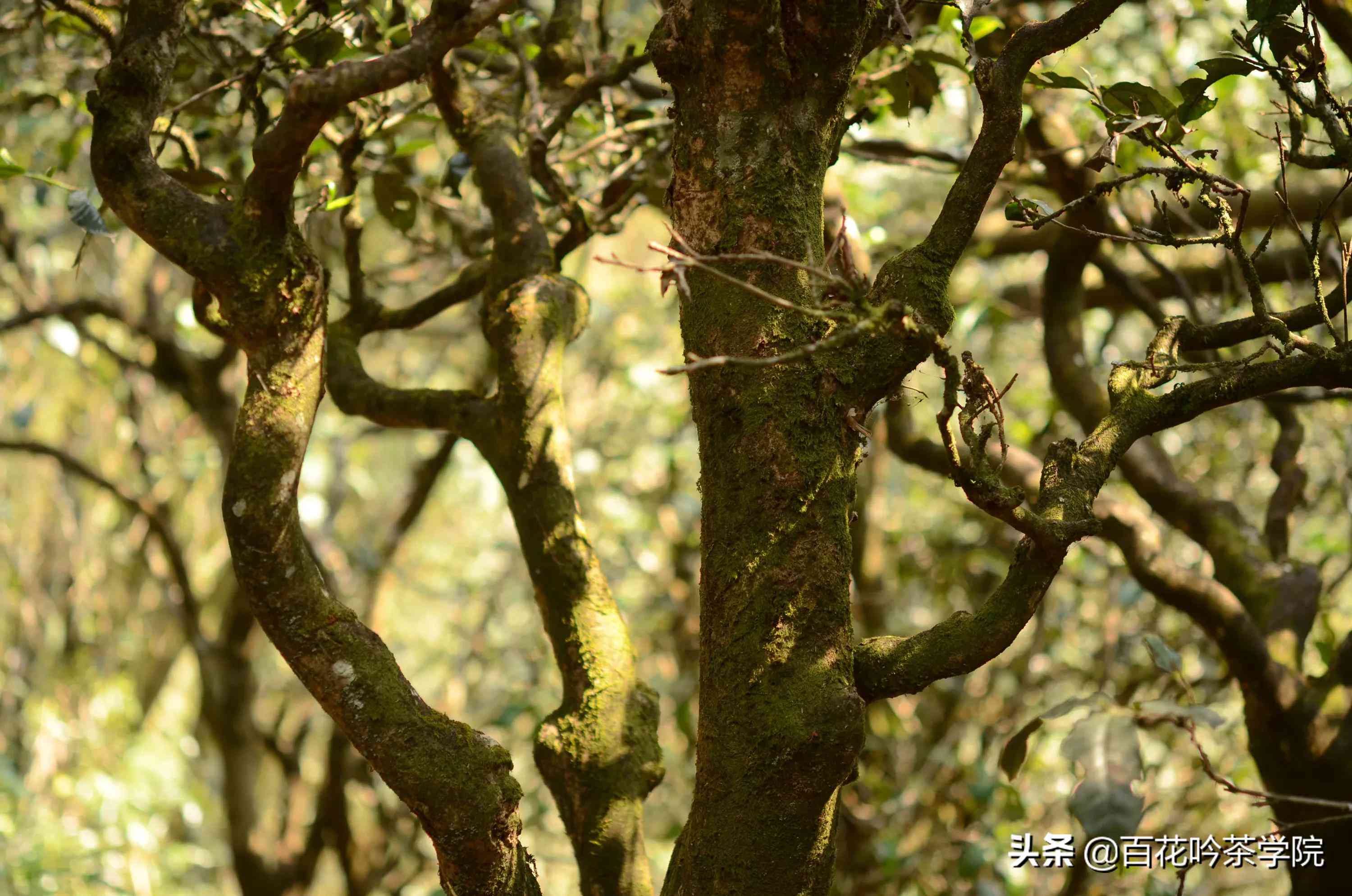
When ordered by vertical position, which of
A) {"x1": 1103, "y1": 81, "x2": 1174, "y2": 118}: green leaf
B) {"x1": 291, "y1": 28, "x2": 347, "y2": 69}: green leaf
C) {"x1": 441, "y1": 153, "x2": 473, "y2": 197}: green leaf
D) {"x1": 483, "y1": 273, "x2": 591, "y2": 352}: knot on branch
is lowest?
{"x1": 483, "y1": 273, "x2": 591, "y2": 352}: knot on branch

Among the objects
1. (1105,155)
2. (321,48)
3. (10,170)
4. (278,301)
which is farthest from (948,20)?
(10,170)

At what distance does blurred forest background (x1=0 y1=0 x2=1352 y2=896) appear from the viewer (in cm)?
340

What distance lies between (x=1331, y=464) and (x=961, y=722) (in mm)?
1717

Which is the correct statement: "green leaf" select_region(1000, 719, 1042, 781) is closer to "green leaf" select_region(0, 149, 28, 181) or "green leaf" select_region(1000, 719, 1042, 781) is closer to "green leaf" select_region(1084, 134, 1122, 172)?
"green leaf" select_region(1084, 134, 1122, 172)

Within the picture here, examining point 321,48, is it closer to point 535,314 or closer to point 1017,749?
point 535,314

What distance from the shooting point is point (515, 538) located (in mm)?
7105

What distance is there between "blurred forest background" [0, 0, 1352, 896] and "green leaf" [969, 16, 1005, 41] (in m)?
0.01

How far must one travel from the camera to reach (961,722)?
441 cm

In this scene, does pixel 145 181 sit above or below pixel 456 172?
below

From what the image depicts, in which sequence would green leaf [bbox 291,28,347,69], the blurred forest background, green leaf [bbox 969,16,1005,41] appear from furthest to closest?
the blurred forest background
green leaf [bbox 969,16,1005,41]
green leaf [bbox 291,28,347,69]

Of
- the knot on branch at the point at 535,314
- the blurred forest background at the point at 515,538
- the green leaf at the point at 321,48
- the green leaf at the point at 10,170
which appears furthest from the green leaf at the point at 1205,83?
the green leaf at the point at 10,170

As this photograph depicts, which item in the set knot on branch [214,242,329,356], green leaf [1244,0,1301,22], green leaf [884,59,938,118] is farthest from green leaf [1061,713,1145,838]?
green leaf [884,59,938,118]

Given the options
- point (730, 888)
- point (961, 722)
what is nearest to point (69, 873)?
point (961, 722)

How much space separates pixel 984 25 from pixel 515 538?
16.6 feet
